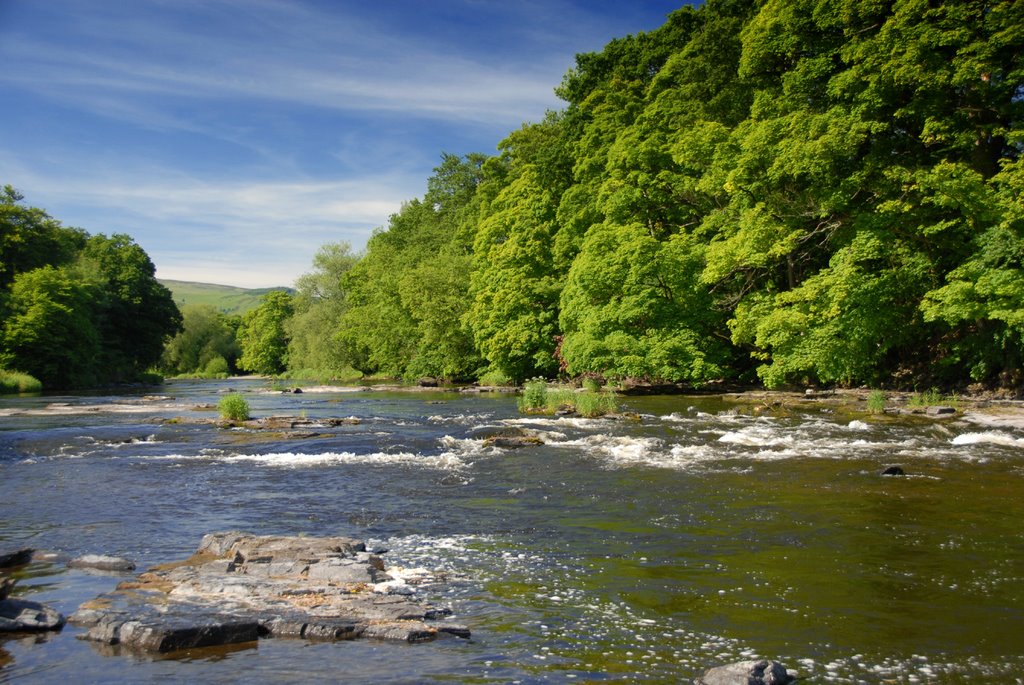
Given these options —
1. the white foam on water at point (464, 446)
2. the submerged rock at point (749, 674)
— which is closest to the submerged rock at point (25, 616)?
the submerged rock at point (749, 674)

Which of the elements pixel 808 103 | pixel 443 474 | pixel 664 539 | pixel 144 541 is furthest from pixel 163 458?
pixel 808 103

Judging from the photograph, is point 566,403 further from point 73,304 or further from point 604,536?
point 73,304

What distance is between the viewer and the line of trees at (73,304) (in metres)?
61.8

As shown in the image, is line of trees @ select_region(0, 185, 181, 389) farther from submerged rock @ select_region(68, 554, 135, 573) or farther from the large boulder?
the large boulder

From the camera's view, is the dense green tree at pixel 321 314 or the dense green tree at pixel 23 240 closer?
the dense green tree at pixel 23 240

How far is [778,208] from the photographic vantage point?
34.0m

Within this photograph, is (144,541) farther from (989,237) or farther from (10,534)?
(989,237)

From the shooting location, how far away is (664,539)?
11000mm

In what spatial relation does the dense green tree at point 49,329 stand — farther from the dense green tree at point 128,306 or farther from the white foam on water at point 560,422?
the white foam on water at point 560,422

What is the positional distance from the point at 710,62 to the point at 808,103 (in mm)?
8490

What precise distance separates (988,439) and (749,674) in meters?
16.9

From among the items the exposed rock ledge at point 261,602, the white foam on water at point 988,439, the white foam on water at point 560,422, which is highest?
the white foam on water at point 988,439

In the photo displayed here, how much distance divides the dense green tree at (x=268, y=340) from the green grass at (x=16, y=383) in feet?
161

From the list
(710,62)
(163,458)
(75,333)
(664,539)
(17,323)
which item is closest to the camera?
(664,539)
